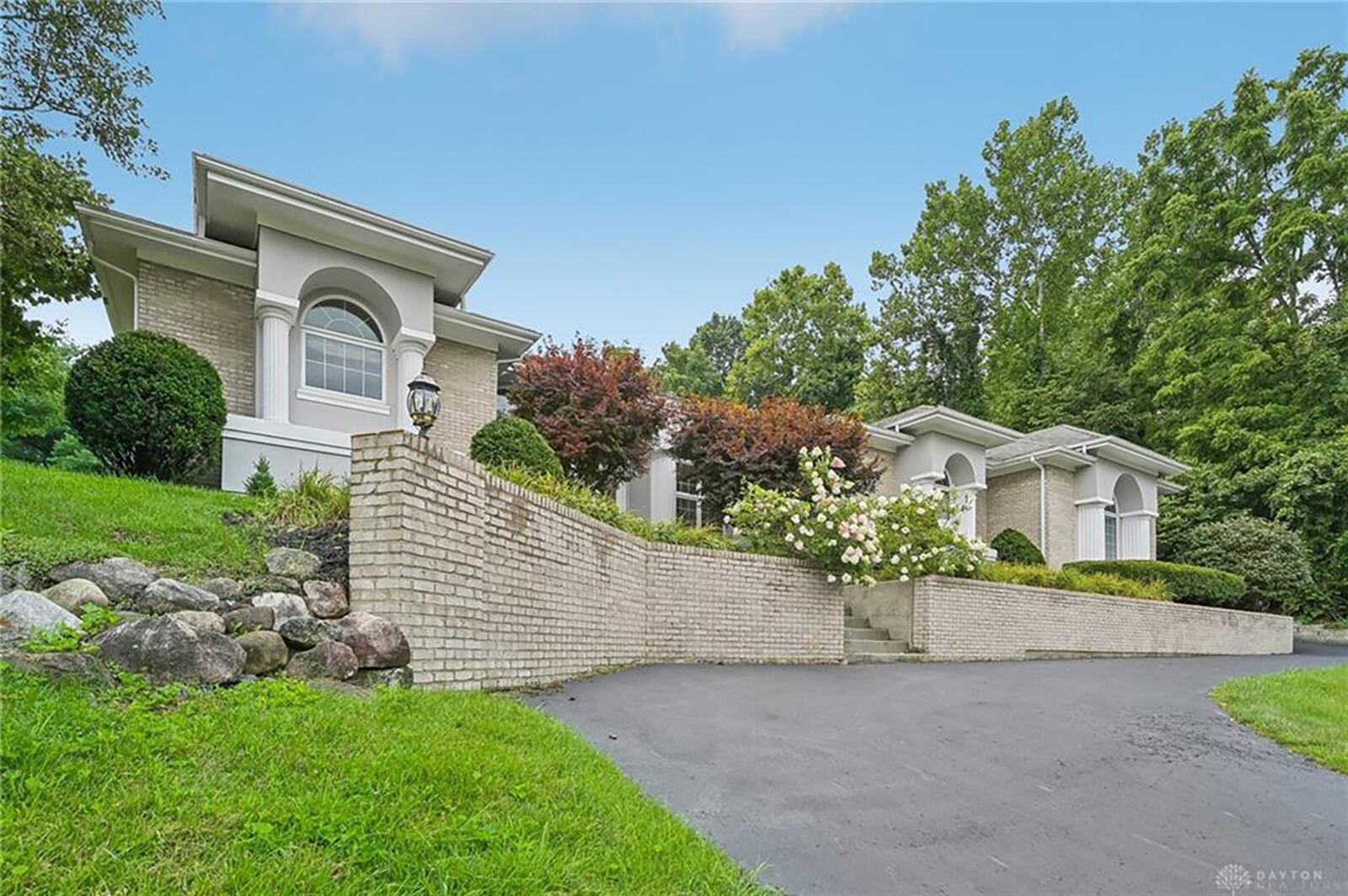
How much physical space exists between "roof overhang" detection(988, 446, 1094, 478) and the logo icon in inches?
688

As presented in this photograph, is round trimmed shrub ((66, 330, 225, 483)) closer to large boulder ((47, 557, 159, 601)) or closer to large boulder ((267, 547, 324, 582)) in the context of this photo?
large boulder ((267, 547, 324, 582))

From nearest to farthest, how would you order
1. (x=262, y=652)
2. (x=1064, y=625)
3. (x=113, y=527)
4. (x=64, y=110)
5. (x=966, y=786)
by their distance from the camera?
(x=262, y=652), (x=966, y=786), (x=113, y=527), (x=64, y=110), (x=1064, y=625)

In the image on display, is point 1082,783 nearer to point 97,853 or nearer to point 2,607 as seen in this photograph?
point 97,853

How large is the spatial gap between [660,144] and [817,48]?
128 inches

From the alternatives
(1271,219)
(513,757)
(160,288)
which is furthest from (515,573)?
(1271,219)

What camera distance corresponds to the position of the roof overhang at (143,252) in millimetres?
9859

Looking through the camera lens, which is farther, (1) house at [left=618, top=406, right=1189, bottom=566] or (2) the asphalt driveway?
(1) house at [left=618, top=406, right=1189, bottom=566]

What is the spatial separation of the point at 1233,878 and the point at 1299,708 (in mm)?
5451

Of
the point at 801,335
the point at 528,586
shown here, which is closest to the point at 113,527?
the point at 528,586

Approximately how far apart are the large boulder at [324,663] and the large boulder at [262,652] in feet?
0.23

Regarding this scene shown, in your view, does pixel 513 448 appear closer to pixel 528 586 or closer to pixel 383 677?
pixel 528 586

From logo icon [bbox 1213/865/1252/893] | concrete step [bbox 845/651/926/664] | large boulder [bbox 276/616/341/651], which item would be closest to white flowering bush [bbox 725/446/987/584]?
concrete step [bbox 845/651/926/664]

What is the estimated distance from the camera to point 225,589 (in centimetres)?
445

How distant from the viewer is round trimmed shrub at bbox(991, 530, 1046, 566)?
680 inches
